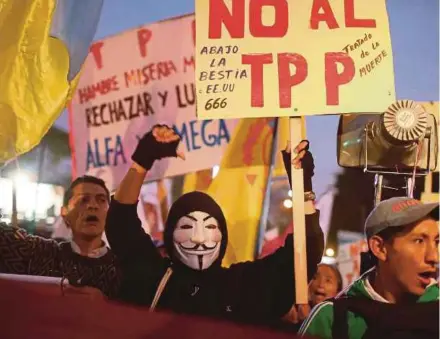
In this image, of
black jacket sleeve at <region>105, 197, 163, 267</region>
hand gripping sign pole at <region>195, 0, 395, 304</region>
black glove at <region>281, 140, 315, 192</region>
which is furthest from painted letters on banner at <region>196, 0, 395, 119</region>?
black jacket sleeve at <region>105, 197, 163, 267</region>

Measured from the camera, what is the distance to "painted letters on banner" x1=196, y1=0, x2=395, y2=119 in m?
2.60

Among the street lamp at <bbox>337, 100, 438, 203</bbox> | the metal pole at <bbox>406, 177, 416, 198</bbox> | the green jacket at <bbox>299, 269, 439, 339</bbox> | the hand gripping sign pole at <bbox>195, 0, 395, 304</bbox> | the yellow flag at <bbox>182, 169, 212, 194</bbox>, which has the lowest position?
the green jacket at <bbox>299, 269, 439, 339</bbox>

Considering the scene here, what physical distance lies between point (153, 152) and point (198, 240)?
47 centimetres

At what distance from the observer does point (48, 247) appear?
296cm

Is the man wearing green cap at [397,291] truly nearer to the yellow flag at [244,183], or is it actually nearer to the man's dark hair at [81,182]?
the yellow flag at [244,183]

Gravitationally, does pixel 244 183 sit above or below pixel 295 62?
below

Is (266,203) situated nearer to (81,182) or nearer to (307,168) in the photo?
(307,168)

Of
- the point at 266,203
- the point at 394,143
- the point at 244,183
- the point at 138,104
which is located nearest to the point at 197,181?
the point at 244,183

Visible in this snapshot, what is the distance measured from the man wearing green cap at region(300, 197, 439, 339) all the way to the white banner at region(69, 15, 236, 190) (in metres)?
0.84

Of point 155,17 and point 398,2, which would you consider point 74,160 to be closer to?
point 155,17

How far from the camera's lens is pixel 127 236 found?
9.45 feet

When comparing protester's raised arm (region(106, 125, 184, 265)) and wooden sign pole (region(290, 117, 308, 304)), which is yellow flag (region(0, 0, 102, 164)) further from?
wooden sign pole (region(290, 117, 308, 304))

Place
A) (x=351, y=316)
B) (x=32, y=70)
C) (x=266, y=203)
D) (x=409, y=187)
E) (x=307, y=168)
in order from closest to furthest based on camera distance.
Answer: (x=351, y=316) < (x=409, y=187) < (x=307, y=168) < (x=266, y=203) < (x=32, y=70)

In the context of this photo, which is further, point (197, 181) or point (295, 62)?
point (197, 181)
